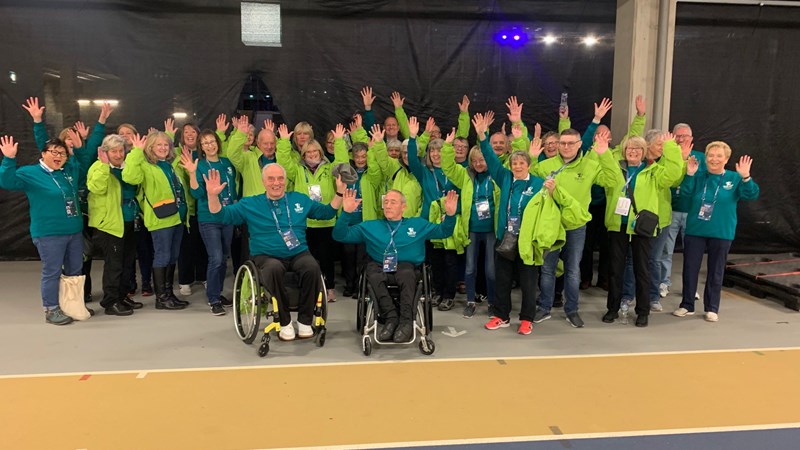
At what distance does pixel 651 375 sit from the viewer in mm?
2908

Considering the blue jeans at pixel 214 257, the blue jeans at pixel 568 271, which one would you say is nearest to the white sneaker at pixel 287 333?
the blue jeans at pixel 214 257

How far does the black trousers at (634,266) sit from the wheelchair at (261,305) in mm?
1986

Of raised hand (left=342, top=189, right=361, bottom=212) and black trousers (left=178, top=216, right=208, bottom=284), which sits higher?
raised hand (left=342, top=189, right=361, bottom=212)

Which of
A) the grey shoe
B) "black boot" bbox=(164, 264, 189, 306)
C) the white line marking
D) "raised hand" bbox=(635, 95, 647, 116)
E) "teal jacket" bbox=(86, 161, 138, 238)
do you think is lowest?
the white line marking

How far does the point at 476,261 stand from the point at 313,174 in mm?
1408

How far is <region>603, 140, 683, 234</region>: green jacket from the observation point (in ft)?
11.8

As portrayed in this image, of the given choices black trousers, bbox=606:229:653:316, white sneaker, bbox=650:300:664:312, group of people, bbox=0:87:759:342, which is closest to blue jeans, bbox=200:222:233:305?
group of people, bbox=0:87:759:342

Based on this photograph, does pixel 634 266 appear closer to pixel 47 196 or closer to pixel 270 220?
pixel 270 220

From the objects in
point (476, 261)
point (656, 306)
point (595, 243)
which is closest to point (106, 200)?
point (476, 261)

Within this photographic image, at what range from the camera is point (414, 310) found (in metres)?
3.17

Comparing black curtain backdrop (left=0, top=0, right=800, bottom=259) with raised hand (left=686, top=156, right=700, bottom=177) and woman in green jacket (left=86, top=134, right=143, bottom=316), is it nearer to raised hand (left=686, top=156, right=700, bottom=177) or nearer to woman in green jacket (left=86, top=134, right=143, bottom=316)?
woman in green jacket (left=86, top=134, right=143, bottom=316)

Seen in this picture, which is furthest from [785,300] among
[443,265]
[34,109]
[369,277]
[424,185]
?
[34,109]

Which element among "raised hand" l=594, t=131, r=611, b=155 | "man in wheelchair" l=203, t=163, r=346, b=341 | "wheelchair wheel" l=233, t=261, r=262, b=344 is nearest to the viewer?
"wheelchair wheel" l=233, t=261, r=262, b=344

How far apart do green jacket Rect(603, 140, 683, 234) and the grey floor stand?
2.53 feet
